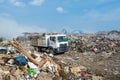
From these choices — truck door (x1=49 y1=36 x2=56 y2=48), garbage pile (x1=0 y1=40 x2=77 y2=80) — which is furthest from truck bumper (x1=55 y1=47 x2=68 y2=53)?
garbage pile (x1=0 y1=40 x2=77 y2=80)

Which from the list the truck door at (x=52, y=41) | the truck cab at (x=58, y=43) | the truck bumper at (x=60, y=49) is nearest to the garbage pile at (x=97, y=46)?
the truck bumper at (x=60, y=49)

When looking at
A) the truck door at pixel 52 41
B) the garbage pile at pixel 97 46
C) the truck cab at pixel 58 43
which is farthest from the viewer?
the garbage pile at pixel 97 46

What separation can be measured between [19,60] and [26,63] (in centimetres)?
49

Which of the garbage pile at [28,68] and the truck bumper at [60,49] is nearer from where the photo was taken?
the garbage pile at [28,68]

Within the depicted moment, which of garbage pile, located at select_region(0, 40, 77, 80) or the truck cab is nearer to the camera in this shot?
garbage pile, located at select_region(0, 40, 77, 80)

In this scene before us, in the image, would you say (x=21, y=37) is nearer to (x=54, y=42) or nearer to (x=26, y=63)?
(x=54, y=42)

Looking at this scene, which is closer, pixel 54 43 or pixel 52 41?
pixel 54 43

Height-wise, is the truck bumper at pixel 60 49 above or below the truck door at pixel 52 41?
below

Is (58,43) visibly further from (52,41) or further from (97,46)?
(97,46)

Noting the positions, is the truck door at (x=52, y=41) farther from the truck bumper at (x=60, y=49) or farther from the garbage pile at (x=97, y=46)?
the garbage pile at (x=97, y=46)

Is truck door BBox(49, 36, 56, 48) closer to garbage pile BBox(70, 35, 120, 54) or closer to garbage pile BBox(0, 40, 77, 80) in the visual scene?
garbage pile BBox(70, 35, 120, 54)

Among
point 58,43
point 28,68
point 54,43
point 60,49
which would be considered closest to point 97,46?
point 60,49

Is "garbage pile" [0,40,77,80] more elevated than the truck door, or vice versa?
the truck door

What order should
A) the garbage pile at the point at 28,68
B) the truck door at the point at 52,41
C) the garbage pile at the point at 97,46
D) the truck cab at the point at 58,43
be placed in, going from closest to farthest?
the garbage pile at the point at 28,68 < the truck cab at the point at 58,43 < the truck door at the point at 52,41 < the garbage pile at the point at 97,46
